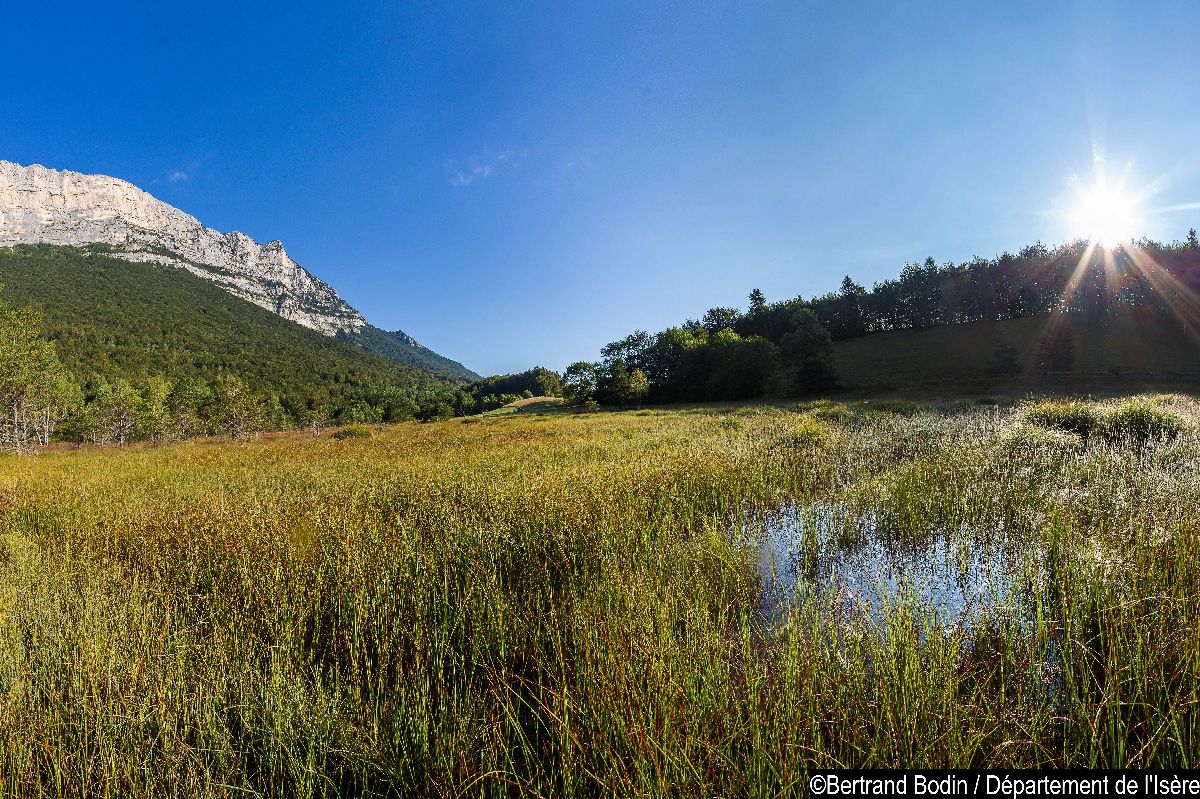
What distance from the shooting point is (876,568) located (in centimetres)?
444

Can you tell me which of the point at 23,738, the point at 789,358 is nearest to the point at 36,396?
the point at 23,738

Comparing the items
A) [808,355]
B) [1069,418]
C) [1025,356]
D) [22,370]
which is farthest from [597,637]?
[1025,356]

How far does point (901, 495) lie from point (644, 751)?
6108 mm

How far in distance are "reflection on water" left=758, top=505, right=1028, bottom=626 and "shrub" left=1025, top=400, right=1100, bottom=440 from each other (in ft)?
36.4

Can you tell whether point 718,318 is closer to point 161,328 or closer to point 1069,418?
point 1069,418

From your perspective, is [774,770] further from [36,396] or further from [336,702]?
[36,396]

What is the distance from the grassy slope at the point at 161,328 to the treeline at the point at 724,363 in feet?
235

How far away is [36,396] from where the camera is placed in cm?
3403

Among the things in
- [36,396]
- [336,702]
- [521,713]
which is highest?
[36,396]

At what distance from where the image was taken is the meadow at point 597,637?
2.08m

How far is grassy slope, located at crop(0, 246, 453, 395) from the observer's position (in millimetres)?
83875

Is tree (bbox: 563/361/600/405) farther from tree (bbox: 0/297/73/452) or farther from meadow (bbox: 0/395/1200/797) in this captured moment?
meadow (bbox: 0/395/1200/797)

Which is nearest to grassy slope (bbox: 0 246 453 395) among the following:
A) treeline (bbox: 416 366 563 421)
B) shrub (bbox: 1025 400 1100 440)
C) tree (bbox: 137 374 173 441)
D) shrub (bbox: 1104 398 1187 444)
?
tree (bbox: 137 374 173 441)

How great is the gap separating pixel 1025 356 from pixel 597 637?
66.8 metres
